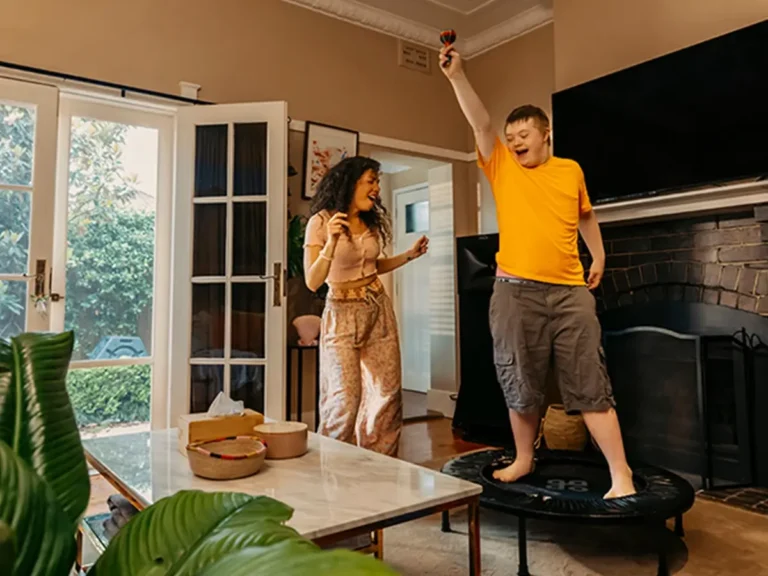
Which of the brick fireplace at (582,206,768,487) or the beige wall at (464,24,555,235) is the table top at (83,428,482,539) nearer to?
the brick fireplace at (582,206,768,487)

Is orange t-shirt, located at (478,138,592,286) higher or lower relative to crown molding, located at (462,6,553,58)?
lower

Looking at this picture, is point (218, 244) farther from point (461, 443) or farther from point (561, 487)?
point (561, 487)

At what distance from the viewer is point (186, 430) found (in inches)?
58.5

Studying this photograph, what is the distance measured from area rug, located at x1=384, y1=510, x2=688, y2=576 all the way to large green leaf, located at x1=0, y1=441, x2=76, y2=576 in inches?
55.9

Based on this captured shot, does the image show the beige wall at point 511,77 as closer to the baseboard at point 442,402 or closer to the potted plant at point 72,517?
the baseboard at point 442,402

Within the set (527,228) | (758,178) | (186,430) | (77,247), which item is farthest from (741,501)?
(77,247)

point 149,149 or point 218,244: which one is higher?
point 149,149

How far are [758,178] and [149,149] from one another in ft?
10.1

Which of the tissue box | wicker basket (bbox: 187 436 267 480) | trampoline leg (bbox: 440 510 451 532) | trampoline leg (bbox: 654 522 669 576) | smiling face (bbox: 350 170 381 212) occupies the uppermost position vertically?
smiling face (bbox: 350 170 381 212)

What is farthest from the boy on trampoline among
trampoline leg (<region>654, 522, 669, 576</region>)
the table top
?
the table top

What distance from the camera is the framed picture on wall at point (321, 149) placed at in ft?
12.1

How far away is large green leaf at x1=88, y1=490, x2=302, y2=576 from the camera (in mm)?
418

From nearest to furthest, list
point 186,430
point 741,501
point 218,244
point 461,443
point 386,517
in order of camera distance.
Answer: point 386,517 → point 186,430 → point 741,501 → point 218,244 → point 461,443

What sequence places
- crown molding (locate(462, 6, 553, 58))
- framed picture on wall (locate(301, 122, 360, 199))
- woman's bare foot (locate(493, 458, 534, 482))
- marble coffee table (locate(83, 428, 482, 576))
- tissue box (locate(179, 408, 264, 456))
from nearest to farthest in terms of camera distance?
marble coffee table (locate(83, 428, 482, 576)) < tissue box (locate(179, 408, 264, 456)) < woman's bare foot (locate(493, 458, 534, 482)) < framed picture on wall (locate(301, 122, 360, 199)) < crown molding (locate(462, 6, 553, 58))
